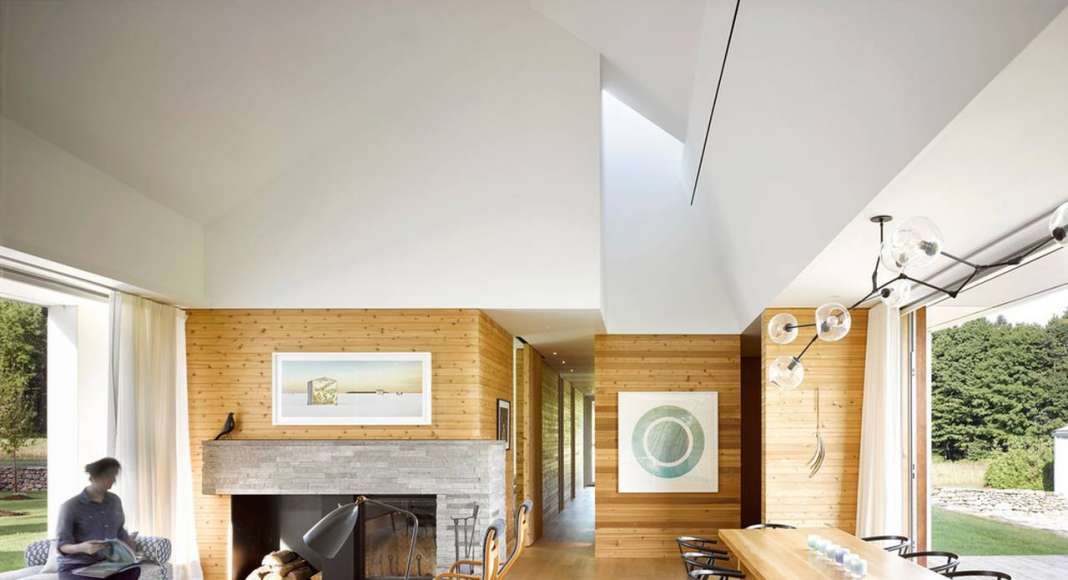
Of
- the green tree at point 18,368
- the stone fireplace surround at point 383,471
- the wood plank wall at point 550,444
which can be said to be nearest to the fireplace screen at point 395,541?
the stone fireplace surround at point 383,471

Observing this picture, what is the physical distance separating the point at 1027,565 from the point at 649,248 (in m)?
5.10

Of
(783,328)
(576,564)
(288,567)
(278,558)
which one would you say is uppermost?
(783,328)

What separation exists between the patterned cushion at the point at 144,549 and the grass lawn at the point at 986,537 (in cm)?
629

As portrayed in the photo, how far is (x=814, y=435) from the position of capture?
8.53 meters

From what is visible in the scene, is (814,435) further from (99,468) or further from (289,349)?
(99,468)

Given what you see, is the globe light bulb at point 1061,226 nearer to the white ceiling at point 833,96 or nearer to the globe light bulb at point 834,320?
the white ceiling at point 833,96

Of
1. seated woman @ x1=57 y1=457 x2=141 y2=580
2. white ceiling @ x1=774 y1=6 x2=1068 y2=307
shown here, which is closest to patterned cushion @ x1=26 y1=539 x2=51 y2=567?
seated woman @ x1=57 y1=457 x2=141 y2=580

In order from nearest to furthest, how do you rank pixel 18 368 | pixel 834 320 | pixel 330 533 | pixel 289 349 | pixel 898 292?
1. pixel 330 533
2. pixel 898 292
3. pixel 834 320
4. pixel 289 349
5. pixel 18 368

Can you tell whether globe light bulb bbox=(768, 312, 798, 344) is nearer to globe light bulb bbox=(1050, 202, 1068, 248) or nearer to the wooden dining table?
the wooden dining table

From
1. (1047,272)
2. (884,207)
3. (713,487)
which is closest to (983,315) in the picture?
(1047,272)

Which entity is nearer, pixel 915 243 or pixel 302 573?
pixel 915 243

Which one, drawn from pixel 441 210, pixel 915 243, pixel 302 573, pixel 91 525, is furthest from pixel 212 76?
pixel 915 243

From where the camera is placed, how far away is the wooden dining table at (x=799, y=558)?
496cm

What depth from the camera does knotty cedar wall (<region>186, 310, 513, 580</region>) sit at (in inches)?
329
